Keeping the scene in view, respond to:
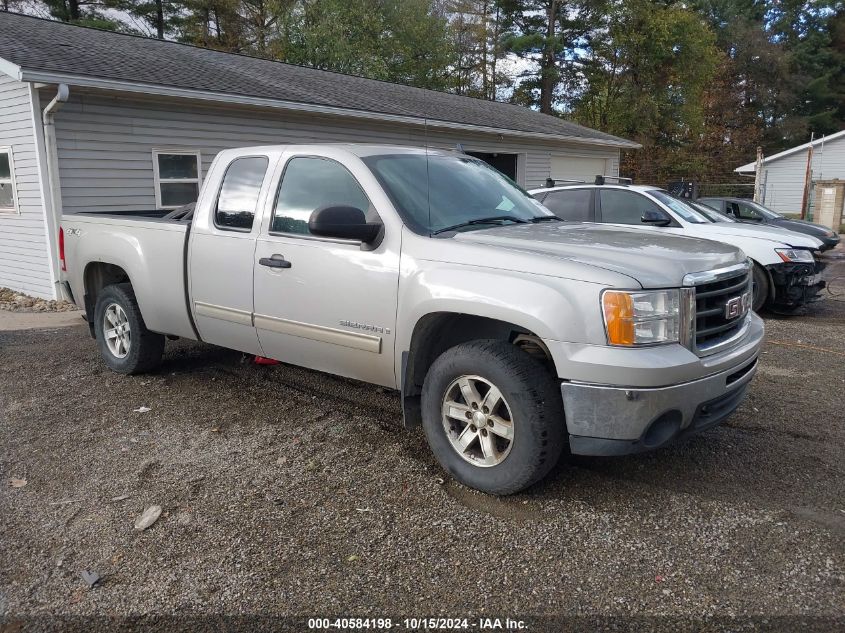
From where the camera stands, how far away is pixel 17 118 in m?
9.88

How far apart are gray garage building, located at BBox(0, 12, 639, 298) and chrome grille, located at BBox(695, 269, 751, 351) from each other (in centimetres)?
531

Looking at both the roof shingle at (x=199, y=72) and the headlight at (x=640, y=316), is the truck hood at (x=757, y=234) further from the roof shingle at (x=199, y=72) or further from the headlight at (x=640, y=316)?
the headlight at (x=640, y=316)

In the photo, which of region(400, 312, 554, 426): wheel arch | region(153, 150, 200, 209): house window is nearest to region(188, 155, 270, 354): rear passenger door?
region(400, 312, 554, 426): wheel arch

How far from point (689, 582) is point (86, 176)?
994 cm

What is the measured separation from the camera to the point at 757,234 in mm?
8750

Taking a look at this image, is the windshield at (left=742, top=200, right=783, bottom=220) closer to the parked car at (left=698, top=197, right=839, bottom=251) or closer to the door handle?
the parked car at (left=698, top=197, right=839, bottom=251)

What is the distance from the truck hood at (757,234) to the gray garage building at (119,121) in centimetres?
324

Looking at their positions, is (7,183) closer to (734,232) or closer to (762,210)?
(734,232)

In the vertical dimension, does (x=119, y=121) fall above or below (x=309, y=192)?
above

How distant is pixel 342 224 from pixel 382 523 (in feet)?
5.19

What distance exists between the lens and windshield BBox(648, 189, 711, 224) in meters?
9.15

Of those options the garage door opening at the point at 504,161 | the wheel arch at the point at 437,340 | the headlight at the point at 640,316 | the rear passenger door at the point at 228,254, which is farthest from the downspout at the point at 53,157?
the garage door opening at the point at 504,161

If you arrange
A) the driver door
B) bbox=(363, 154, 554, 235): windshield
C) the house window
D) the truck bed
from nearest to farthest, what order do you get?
1. the driver door
2. bbox=(363, 154, 554, 235): windshield
3. the truck bed
4. the house window

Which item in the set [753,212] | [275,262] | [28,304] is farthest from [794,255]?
[28,304]
